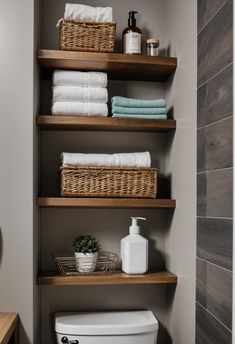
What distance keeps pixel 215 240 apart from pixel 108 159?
68 centimetres

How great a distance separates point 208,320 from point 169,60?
1147 millimetres

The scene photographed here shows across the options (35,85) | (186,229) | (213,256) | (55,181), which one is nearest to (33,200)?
(55,181)

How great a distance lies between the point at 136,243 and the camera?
204 cm

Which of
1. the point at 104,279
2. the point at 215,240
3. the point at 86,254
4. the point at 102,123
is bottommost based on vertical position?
the point at 104,279

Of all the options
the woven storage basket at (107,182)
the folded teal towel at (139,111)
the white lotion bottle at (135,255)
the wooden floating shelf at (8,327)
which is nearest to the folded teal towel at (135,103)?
the folded teal towel at (139,111)

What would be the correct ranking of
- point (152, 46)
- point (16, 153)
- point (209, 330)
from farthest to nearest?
1. point (152, 46)
2. point (16, 153)
3. point (209, 330)

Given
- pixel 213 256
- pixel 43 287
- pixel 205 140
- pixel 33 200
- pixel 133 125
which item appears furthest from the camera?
pixel 43 287

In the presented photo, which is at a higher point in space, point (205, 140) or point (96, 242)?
point (205, 140)

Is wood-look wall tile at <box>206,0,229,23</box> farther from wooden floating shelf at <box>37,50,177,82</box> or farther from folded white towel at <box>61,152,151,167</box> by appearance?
folded white towel at <box>61,152,151,167</box>

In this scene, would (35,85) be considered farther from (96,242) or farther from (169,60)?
(96,242)

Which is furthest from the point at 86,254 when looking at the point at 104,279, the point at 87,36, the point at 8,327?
the point at 87,36

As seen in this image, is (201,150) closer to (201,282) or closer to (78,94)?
(201,282)

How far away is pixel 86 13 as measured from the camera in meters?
2.00

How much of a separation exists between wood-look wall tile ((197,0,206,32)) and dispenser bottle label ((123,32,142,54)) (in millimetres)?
374
